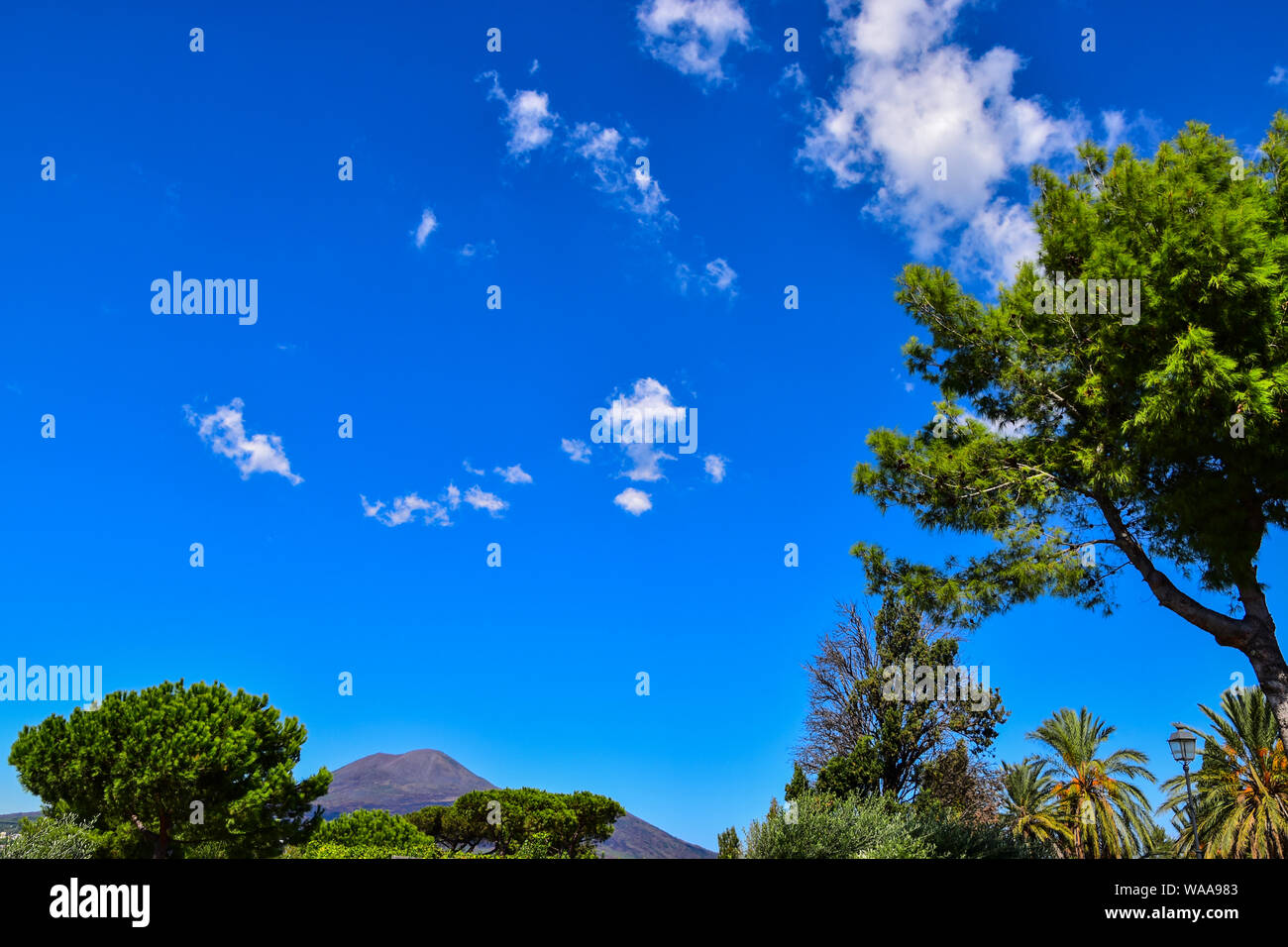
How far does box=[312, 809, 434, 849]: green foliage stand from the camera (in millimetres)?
33125

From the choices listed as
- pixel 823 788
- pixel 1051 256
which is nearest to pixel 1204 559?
pixel 1051 256

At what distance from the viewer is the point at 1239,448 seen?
36.3ft

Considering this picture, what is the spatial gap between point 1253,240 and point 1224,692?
96.1ft

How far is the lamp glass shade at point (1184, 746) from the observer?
18.3 metres

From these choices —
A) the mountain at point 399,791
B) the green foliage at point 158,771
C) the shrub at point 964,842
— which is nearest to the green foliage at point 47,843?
the green foliage at point 158,771

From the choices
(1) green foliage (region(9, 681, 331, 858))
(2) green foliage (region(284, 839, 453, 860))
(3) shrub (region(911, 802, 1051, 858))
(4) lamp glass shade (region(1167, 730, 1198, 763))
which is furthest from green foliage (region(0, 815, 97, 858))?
(4) lamp glass shade (region(1167, 730, 1198, 763))

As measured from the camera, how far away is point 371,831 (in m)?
33.2

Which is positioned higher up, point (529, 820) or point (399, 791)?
point (529, 820)

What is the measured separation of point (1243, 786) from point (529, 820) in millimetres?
28110

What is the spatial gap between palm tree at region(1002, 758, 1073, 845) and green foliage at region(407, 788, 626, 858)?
21.9m

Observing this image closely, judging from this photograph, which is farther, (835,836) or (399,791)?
(399,791)

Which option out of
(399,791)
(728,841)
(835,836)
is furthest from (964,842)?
(399,791)

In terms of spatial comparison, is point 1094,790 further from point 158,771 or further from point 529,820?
point 158,771
